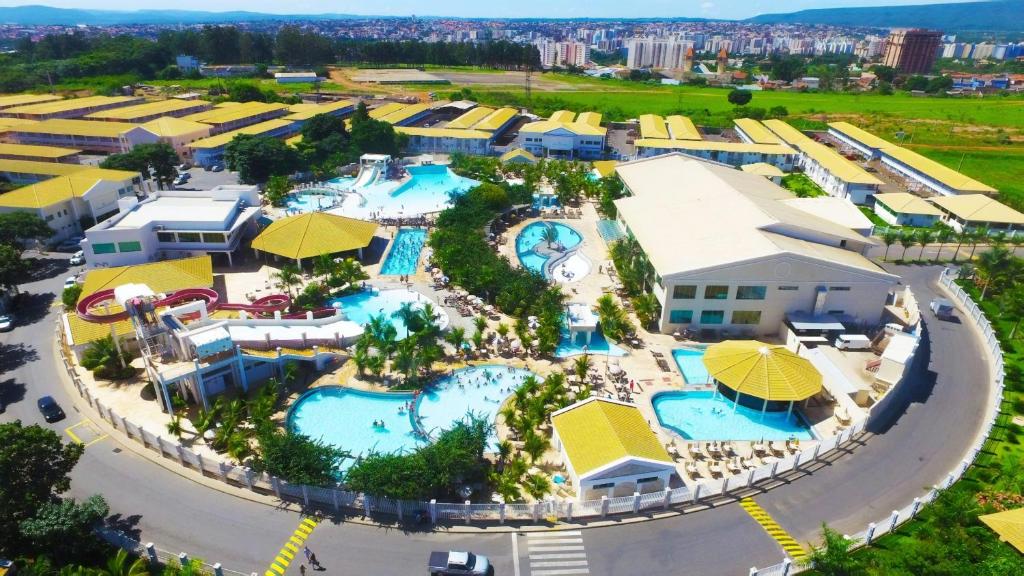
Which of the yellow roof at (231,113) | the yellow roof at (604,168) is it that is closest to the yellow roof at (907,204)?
the yellow roof at (604,168)

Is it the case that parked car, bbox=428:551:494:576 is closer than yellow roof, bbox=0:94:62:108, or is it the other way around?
parked car, bbox=428:551:494:576

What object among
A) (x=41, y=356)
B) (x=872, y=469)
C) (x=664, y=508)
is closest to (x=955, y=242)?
(x=872, y=469)

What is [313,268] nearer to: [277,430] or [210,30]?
[277,430]

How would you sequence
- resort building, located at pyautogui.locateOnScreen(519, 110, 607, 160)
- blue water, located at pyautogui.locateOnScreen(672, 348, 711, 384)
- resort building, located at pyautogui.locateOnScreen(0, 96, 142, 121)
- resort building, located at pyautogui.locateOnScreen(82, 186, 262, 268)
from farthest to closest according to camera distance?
resort building, located at pyautogui.locateOnScreen(0, 96, 142, 121) → resort building, located at pyautogui.locateOnScreen(519, 110, 607, 160) → resort building, located at pyautogui.locateOnScreen(82, 186, 262, 268) → blue water, located at pyautogui.locateOnScreen(672, 348, 711, 384)

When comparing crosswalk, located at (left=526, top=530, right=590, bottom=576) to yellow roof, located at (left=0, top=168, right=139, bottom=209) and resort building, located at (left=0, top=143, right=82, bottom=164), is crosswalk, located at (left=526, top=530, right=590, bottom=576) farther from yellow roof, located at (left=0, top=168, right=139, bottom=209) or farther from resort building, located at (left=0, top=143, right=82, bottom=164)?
resort building, located at (left=0, top=143, right=82, bottom=164)

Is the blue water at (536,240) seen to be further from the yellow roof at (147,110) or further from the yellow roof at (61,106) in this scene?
the yellow roof at (61,106)

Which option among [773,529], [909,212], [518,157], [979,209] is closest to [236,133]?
[518,157]

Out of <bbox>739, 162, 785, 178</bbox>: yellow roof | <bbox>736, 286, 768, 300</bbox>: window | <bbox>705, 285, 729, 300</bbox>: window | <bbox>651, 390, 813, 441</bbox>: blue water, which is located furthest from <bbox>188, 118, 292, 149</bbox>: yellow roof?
<bbox>651, 390, 813, 441</bbox>: blue water
